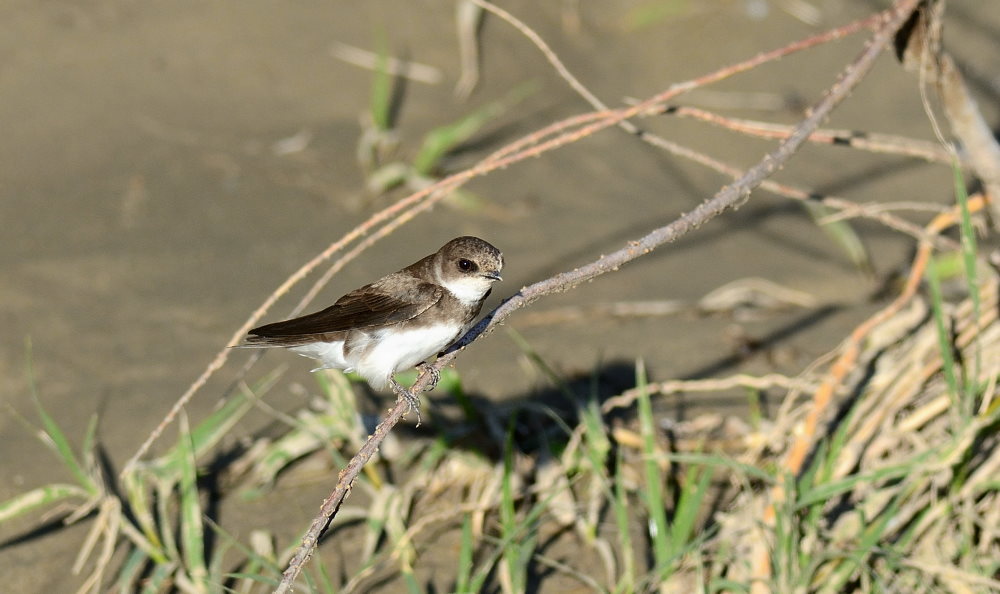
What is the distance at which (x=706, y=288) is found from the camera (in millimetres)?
6078

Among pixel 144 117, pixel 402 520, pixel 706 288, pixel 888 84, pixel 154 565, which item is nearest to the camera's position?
pixel 154 565

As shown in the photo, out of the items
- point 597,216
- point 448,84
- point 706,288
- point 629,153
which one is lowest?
point 706,288

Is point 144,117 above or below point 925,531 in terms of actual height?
above

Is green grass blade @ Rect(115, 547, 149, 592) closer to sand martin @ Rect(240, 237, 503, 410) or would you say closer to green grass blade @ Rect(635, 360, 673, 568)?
sand martin @ Rect(240, 237, 503, 410)

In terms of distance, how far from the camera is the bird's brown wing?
10.6ft

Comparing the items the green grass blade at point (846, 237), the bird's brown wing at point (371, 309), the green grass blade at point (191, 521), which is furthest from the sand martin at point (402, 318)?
the green grass blade at point (846, 237)

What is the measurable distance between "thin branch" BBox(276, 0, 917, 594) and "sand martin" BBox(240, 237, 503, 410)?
4.4 inches

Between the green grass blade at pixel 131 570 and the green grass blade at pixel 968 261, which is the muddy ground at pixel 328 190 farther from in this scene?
Result: the green grass blade at pixel 968 261

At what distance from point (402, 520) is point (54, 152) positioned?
3583mm

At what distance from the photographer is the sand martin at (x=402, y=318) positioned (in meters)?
3.24

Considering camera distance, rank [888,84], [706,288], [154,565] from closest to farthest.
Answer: [154,565]
[706,288]
[888,84]

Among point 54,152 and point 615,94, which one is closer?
point 54,152

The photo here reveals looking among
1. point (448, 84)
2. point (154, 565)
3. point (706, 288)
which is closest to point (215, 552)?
point (154, 565)

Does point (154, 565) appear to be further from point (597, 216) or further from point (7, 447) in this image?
point (597, 216)
